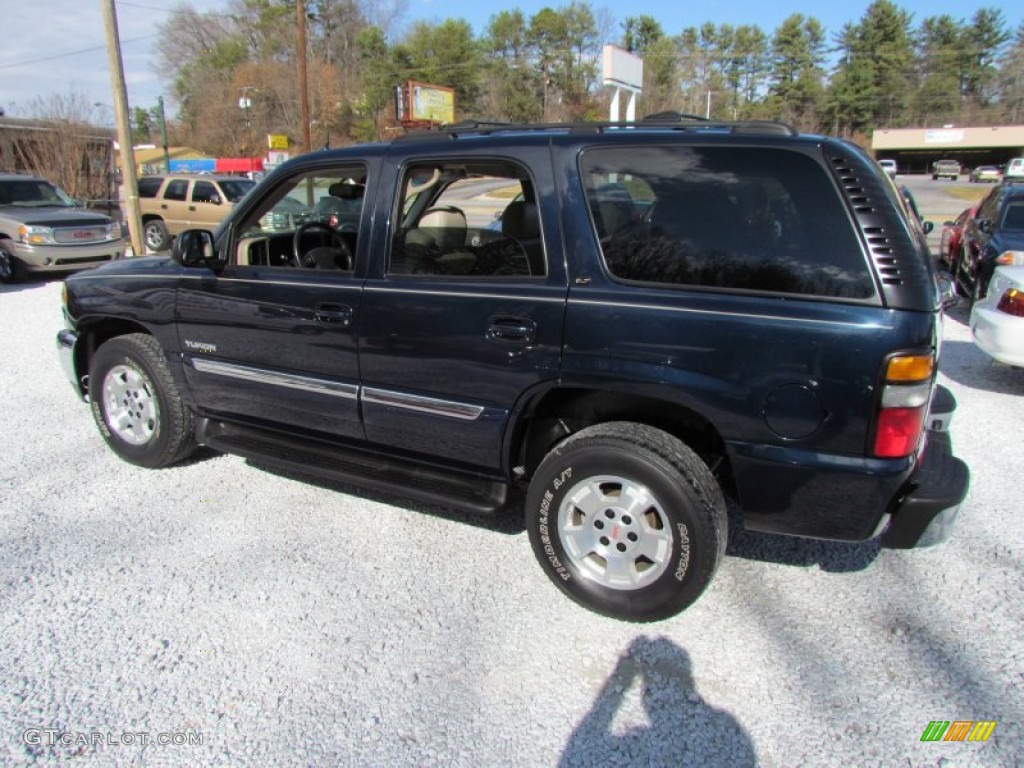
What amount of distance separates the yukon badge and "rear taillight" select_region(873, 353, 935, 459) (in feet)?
10.4

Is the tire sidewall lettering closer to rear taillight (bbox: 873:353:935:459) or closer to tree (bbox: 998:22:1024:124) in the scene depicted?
rear taillight (bbox: 873:353:935:459)

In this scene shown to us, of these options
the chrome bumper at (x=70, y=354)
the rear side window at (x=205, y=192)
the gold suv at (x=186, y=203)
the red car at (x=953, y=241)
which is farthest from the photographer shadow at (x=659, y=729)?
the rear side window at (x=205, y=192)

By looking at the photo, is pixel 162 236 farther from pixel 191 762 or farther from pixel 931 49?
pixel 931 49

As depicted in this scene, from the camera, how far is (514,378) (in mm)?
2854

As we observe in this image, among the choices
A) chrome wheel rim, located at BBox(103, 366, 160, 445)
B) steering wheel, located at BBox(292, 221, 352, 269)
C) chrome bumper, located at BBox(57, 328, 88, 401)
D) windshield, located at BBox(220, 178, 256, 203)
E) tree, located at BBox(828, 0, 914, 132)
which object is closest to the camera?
steering wheel, located at BBox(292, 221, 352, 269)

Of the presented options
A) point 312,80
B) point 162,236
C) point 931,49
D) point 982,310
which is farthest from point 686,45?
point 982,310

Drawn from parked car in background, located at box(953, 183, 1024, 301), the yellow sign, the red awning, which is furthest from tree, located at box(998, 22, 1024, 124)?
parked car in background, located at box(953, 183, 1024, 301)

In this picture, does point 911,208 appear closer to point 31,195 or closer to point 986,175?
point 31,195

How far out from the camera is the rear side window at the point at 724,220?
238cm

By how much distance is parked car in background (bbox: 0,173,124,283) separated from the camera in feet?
36.4

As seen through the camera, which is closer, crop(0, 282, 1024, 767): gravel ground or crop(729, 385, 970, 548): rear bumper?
crop(0, 282, 1024, 767): gravel ground

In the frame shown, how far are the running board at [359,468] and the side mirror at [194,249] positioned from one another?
3.04 ft

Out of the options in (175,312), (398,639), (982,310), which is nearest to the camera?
(398,639)

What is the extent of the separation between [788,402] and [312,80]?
235 ft
